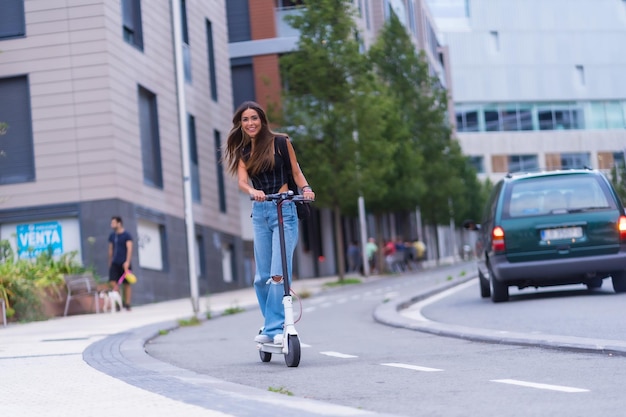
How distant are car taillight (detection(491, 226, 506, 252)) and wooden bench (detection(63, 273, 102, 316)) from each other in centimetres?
→ 967

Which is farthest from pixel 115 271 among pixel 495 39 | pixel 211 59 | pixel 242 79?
pixel 495 39

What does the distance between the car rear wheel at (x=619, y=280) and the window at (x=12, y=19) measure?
17448mm

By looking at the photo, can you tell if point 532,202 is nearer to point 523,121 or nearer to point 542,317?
point 542,317

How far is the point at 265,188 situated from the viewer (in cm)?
1025

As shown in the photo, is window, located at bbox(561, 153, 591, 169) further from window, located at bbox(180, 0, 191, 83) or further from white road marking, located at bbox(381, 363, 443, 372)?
white road marking, located at bbox(381, 363, 443, 372)

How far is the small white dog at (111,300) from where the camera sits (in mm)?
24570

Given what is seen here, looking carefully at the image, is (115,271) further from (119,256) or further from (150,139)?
(150,139)

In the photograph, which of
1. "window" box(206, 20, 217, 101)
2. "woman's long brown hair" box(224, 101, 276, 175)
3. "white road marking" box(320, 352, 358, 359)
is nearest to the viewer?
"woman's long brown hair" box(224, 101, 276, 175)

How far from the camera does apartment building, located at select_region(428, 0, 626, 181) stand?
106 metres

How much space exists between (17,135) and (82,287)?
7.16 metres

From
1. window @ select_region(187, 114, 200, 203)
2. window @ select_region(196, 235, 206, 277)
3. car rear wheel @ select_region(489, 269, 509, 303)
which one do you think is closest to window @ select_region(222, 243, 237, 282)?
window @ select_region(196, 235, 206, 277)

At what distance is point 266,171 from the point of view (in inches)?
403

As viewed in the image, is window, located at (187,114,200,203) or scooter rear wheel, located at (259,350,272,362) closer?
scooter rear wheel, located at (259,350,272,362)

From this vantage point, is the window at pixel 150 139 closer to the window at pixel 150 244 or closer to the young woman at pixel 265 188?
the window at pixel 150 244
